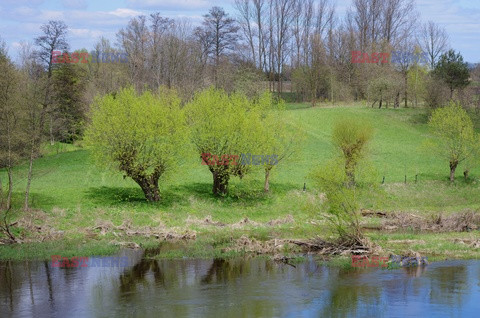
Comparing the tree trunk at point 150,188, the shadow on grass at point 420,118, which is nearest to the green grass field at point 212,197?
the tree trunk at point 150,188

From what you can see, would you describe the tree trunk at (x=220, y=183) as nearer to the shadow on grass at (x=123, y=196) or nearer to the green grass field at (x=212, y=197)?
the green grass field at (x=212, y=197)

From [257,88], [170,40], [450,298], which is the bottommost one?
[450,298]

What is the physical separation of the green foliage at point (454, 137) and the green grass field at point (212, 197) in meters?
2.24

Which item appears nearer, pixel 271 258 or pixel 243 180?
pixel 271 258

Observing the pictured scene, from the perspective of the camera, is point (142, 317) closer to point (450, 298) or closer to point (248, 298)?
point (248, 298)

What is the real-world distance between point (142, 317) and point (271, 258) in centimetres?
1019

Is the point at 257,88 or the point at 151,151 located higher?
the point at 257,88

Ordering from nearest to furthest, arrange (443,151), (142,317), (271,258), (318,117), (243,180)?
1. (142,317)
2. (271,258)
3. (243,180)
4. (443,151)
5. (318,117)

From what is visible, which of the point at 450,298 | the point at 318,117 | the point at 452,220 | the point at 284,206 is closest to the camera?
the point at 450,298

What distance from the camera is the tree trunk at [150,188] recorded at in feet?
135

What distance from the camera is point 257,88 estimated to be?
8331cm

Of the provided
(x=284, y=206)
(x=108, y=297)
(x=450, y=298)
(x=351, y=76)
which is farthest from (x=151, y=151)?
(x=351, y=76)

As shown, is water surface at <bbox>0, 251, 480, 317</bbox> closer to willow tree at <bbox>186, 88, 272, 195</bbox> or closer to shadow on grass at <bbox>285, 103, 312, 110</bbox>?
willow tree at <bbox>186, 88, 272, 195</bbox>

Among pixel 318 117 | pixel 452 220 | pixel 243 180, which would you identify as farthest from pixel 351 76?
pixel 452 220
